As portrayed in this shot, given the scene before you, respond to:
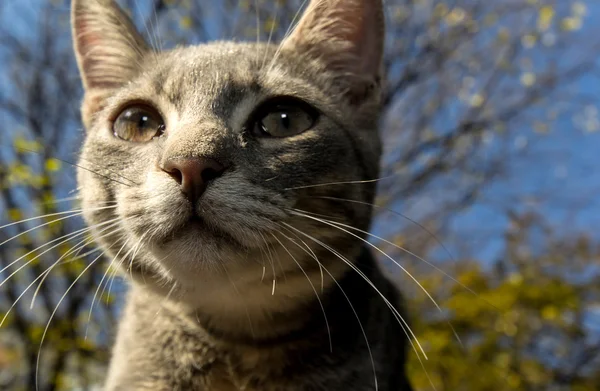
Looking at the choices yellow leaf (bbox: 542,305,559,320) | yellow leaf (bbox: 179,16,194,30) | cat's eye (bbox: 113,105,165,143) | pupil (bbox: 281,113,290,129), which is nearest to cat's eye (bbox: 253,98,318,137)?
pupil (bbox: 281,113,290,129)

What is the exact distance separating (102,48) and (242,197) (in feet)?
3.01

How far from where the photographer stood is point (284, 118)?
138 centimetres

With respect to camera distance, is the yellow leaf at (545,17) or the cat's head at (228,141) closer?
the cat's head at (228,141)

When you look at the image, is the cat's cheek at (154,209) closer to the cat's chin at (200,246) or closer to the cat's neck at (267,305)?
the cat's chin at (200,246)

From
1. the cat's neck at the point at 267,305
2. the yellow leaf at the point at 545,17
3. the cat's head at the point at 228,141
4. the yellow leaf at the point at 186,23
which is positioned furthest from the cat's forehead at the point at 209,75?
the yellow leaf at the point at 545,17

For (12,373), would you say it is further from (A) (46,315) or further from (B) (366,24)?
(B) (366,24)

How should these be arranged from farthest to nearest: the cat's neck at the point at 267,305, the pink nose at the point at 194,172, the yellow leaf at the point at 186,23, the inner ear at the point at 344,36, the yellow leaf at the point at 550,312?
the yellow leaf at the point at 186,23 < the yellow leaf at the point at 550,312 < the inner ear at the point at 344,36 < the cat's neck at the point at 267,305 < the pink nose at the point at 194,172

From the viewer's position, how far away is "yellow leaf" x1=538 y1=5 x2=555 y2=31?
378 cm

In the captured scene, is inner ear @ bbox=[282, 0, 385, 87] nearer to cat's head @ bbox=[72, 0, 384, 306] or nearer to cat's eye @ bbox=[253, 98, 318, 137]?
cat's head @ bbox=[72, 0, 384, 306]

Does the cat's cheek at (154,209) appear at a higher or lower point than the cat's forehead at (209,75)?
lower

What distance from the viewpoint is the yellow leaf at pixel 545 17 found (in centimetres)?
378

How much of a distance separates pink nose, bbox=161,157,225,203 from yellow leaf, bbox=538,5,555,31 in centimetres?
356

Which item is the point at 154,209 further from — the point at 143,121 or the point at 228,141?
the point at 143,121

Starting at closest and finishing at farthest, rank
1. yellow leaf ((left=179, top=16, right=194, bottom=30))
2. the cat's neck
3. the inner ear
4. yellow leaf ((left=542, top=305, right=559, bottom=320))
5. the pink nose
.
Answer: the pink nose → the cat's neck → the inner ear → yellow leaf ((left=542, top=305, right=559, bottom=320)) → yellow leaf ((left=179, top=16, right=194, bottom=30))
